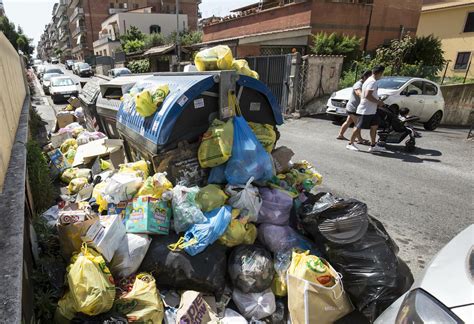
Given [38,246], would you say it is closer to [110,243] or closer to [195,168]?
[110,243]

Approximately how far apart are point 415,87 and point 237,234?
341 inches

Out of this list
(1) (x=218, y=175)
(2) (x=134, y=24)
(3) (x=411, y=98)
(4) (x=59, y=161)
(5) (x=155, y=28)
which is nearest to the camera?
(1) (x=218, y=175)

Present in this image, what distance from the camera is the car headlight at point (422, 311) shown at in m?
1.18

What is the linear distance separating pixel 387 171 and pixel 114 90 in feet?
16.1

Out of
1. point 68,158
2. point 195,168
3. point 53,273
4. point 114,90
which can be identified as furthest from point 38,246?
point 114,90

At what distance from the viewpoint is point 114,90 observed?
202 inches

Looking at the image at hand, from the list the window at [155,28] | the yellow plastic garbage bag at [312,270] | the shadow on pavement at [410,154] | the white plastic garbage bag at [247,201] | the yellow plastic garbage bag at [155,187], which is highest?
the window at [155,28]

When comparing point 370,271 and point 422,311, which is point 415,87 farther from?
point 422,311

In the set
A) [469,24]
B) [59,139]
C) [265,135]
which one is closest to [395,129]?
[265,135]

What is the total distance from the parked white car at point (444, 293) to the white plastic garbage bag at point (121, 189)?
2008 millimetres

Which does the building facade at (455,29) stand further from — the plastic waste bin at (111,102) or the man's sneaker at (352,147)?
the plastic waste bin at (111,102)

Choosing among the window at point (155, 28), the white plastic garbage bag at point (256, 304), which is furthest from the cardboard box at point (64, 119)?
the window at point (155, 28)

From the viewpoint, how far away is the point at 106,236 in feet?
7.04

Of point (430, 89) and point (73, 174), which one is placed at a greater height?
point (430, 89)
